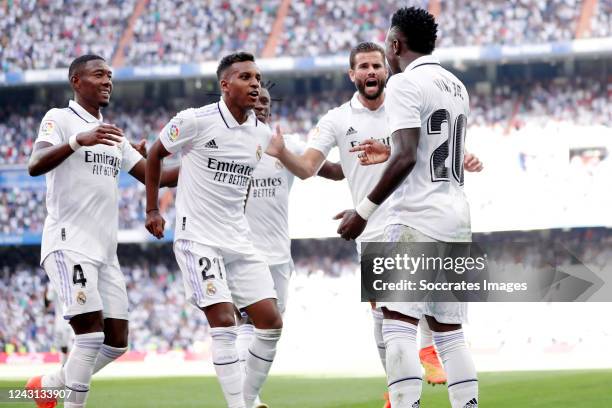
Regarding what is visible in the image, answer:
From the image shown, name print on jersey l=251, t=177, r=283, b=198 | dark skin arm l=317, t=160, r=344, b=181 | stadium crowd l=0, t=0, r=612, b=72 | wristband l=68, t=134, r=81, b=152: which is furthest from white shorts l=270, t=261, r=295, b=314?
stadium crowd l=0, t=0, r=612, b=72

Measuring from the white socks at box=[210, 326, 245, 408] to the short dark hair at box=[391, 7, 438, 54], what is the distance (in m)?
2.30

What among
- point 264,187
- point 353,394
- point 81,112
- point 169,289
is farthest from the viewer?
point 169,289

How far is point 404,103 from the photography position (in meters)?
5.44

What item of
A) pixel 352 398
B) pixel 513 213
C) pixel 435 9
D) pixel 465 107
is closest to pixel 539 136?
pixel 513 213

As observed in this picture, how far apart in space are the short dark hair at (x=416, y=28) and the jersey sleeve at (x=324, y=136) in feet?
6.59

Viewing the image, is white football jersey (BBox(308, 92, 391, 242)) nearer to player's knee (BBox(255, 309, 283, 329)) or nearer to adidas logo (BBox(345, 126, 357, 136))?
adidas logo (BBox(345, 126, 357, 136))

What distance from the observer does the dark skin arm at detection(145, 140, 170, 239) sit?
7027 mm

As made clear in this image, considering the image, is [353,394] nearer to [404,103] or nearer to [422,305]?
[422,305]

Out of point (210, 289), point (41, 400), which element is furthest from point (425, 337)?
point (41, 400)

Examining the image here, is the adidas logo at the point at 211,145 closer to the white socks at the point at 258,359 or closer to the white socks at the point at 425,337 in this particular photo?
the white socks at the point at 258,359

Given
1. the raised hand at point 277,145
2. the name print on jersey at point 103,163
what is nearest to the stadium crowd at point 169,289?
the name print on jersey at point 103,163

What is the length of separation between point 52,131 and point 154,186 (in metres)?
0.85

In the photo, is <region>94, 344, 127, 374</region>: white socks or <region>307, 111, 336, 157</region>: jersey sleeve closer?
<region>94, 344, 127, 374</region>: white socks

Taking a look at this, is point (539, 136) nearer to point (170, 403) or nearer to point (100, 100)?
point (170, 403)
